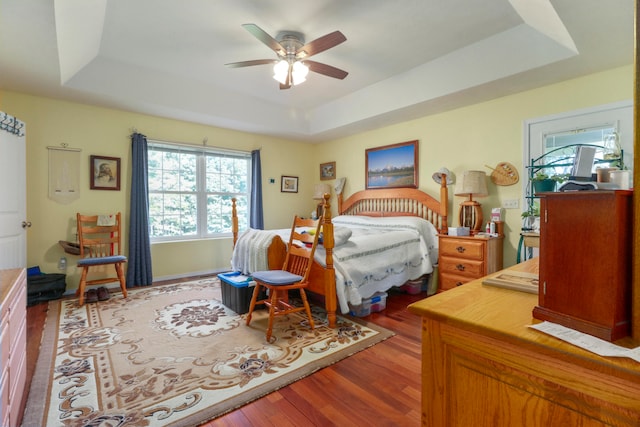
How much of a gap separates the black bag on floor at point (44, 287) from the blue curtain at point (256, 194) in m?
2.58

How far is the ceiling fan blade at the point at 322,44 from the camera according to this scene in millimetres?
2346

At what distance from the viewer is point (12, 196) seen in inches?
121

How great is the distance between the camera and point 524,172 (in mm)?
3346

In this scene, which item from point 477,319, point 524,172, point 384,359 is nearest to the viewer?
point 477,319

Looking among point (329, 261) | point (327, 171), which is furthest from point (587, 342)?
point (327, 171)

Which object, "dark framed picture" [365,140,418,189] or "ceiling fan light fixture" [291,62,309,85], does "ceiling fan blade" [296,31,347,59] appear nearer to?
"ceiling fan light fixture" [291,62,309,85]

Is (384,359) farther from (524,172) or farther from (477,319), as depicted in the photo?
(524,172)

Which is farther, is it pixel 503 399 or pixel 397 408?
pixel 397 408

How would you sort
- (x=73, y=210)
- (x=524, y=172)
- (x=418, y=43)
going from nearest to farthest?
(x=418, y=43) → (x=524, y=172) → (x=73, y=210)

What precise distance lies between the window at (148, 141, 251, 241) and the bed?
102 centimetres

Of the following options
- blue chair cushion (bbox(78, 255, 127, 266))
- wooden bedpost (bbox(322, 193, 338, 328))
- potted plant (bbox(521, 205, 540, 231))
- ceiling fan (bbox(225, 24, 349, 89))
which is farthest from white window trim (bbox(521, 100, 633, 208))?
blue chair cushion (bbox(78, 255, 127, 266))

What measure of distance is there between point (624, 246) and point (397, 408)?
144 centimetres

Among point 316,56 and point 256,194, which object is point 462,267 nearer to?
point 316,56

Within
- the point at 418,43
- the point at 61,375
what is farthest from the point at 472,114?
the point at 61,375
